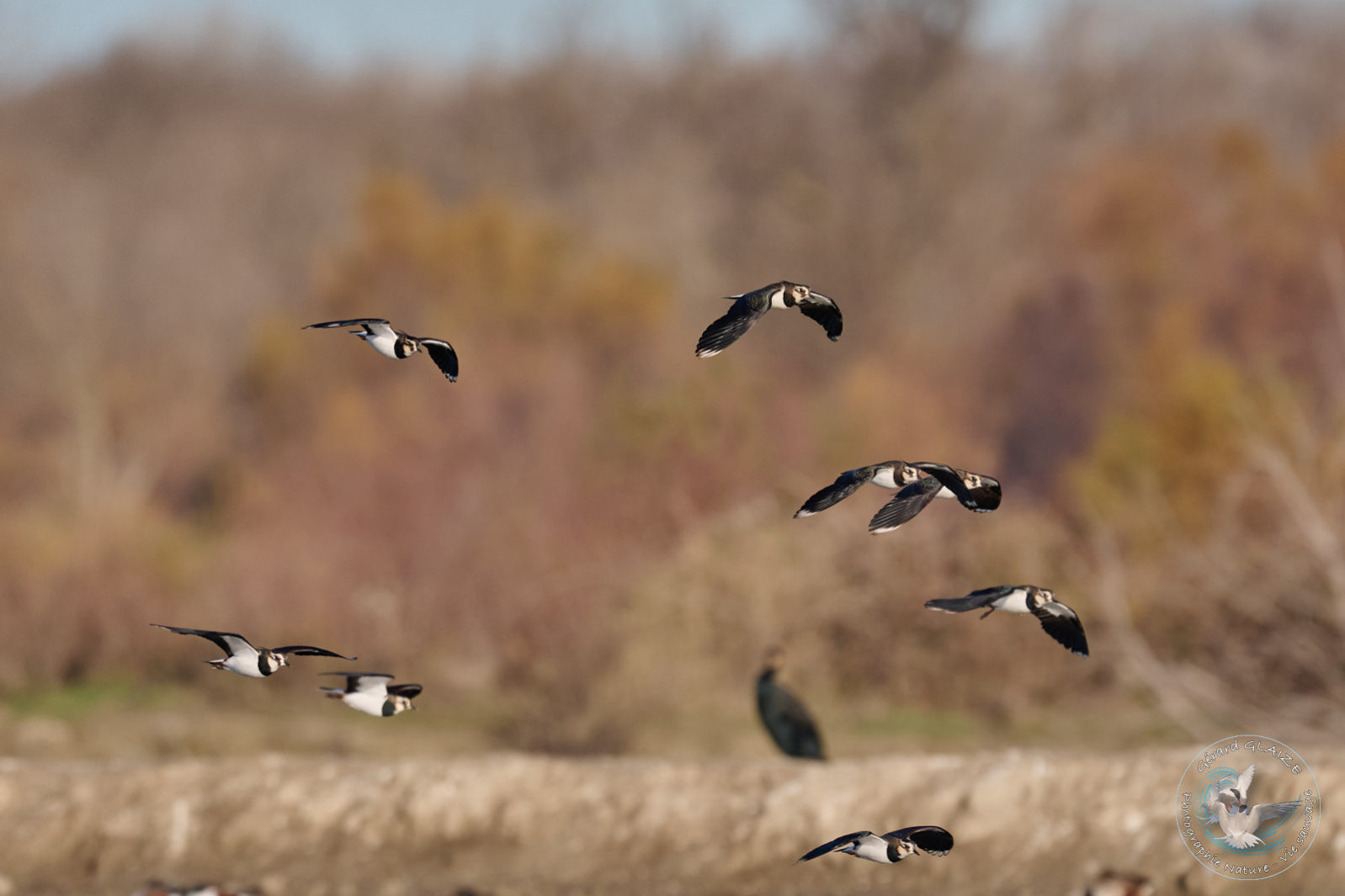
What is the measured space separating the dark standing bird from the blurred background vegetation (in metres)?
2.85

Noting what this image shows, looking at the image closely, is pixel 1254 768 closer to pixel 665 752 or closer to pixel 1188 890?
pixel 1188 890

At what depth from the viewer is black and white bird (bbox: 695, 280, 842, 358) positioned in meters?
2.13

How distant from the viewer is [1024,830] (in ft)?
13.9

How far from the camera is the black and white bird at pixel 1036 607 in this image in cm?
227

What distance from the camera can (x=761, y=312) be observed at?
7.53 ft

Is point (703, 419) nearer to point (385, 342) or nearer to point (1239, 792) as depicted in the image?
point (1239, 792)

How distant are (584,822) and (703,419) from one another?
12.7 m

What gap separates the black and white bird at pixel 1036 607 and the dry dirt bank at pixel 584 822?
6.01ft

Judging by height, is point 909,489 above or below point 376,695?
above

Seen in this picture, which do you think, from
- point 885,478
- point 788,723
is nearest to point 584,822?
point 788,723

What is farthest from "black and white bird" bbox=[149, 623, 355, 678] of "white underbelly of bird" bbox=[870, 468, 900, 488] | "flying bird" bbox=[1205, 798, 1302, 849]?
"flying bird" bbox=[1205, 798, 1302, 849]

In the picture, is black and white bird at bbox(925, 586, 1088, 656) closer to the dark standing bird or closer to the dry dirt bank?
the dry dirt bank

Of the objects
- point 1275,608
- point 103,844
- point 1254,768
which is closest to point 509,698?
Answer: point 1275,608

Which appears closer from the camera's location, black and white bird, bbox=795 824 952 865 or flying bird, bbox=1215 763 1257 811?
black and white bird, bbox=795 824 952 865
